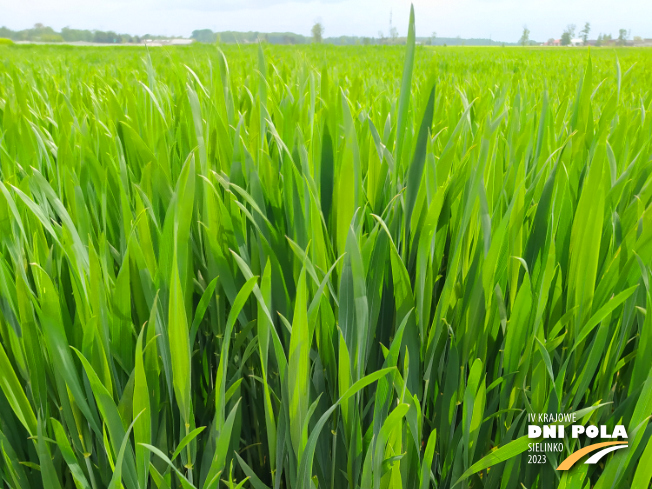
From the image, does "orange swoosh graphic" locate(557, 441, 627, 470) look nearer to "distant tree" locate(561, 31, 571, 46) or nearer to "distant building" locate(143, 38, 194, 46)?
"distant building" locate(143, 38, 194, 46)

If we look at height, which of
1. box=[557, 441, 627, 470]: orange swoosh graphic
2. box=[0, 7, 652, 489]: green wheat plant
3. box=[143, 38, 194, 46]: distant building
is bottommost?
box=[557, 441, 627, 470]: orange swoosh graphic

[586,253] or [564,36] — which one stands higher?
[564,36]

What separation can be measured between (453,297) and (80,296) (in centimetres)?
31


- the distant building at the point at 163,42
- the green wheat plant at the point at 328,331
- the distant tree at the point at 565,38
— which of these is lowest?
the green wheat plant at the point at 328,331

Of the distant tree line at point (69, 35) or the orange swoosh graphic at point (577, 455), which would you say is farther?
the distant tree line at point (69, 35)

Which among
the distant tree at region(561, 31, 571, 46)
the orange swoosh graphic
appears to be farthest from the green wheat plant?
the distant tree at region(561, 31, 571, 46)

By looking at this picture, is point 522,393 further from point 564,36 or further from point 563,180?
point 564,36

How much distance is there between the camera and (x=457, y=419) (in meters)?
0.44

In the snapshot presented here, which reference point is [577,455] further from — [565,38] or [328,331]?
[565,38]

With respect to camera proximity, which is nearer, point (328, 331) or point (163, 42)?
point (328, 331)

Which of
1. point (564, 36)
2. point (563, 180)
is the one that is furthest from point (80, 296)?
point (564, 36)

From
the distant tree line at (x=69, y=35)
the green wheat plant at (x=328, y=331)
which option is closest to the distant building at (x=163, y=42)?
the green wheat plant at (x=328, y=331)

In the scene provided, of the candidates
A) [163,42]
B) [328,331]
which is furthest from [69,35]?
[328,331]

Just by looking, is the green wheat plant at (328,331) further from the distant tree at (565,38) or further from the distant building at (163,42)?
the distant tree at (565,38)
